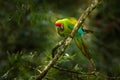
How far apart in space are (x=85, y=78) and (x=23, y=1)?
0.56 metres

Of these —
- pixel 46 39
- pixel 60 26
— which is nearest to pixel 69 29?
pixel 60 26

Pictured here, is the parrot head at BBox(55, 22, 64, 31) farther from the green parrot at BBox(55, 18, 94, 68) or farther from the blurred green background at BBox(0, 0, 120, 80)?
the blurred green background at BBox(0, 0, 120, 80)

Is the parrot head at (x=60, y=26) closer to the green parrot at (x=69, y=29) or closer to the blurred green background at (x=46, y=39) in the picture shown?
the green parrot at (x=69, y=29)

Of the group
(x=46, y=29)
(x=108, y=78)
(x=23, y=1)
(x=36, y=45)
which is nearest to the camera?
(x=108, y=78)

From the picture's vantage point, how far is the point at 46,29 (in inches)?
184

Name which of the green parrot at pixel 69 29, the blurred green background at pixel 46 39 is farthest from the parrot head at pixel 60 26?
the blurred green background at pixel 46 39

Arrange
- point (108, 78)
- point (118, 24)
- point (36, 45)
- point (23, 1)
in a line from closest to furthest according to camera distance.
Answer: point (108, 78) < point (23, 1) < point (36, 45) < point (118, 24)

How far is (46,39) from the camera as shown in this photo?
4.49 m

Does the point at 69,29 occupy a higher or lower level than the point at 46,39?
lower

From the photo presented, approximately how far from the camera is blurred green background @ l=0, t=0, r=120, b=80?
1.89 meters

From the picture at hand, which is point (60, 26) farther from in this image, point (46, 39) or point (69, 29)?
point (46, 39)

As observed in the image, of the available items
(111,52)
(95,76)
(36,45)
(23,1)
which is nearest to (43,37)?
(36,45)

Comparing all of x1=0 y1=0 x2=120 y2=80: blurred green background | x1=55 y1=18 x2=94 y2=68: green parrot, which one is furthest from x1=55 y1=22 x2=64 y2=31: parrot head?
x1=0 y1=0 x2=120 y2=80: blurred green background

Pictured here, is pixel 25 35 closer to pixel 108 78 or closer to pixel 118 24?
pixel 118 24
